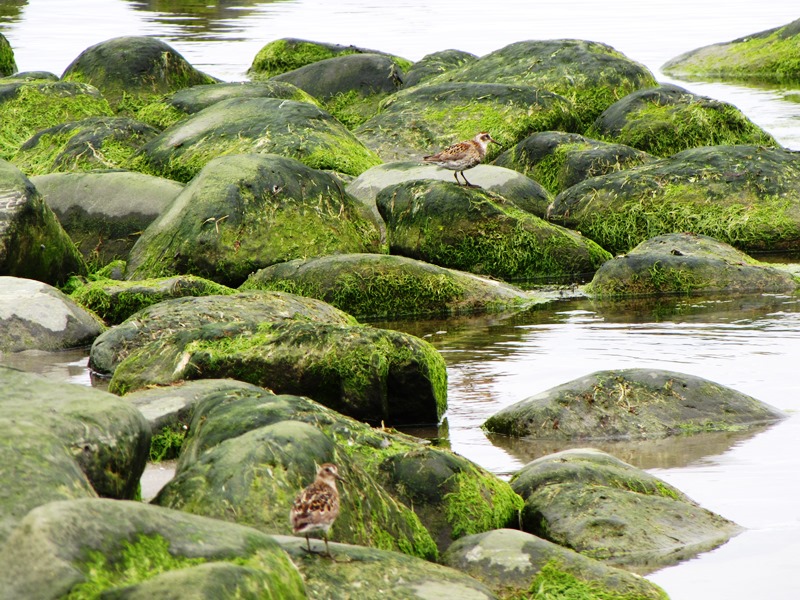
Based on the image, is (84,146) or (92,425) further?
(84,146)

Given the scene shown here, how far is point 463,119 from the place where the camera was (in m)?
17.3

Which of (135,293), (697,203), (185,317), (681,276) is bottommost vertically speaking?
(681,276)

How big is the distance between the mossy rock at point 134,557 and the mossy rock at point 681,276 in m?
8.03

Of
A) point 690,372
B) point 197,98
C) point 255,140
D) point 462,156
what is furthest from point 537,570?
point 197,98

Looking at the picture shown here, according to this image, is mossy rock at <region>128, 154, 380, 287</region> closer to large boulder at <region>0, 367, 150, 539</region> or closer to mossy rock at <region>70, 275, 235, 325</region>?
mossy rock at <region>70, 275, 235, 325</region>

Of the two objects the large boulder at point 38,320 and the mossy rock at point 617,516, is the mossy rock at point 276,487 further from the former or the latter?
the large boulder at point 38,320

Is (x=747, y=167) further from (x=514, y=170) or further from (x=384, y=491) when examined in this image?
(x=384, y=491)

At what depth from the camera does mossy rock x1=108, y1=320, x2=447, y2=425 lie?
25.5 ft

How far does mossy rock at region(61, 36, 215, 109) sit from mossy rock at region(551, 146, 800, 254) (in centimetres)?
793

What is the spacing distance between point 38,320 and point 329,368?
3.20m

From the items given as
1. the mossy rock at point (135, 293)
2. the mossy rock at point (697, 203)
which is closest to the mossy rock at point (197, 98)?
the mossy rock at point (697, 203)

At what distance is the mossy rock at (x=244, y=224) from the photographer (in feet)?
37.8

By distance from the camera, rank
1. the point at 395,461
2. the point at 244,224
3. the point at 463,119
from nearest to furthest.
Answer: the point at 395,461, the point at 244,224, the point at 463,119

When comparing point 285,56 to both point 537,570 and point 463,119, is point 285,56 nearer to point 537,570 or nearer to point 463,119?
point 463,119
